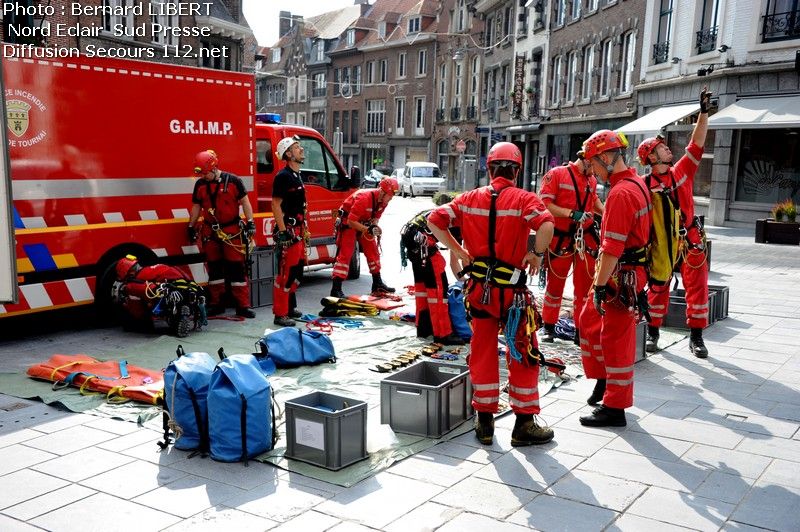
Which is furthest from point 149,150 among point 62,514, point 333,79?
point 333,79

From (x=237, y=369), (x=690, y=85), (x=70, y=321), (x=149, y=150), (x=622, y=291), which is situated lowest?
(x=70, y=321)

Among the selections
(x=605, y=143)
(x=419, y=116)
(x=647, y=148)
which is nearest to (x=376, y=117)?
(x=419, y=116)

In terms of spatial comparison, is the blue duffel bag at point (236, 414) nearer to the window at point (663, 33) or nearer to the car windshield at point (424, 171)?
the window at point (663, 33)

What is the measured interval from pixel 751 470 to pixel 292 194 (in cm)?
581

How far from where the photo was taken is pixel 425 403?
527cm

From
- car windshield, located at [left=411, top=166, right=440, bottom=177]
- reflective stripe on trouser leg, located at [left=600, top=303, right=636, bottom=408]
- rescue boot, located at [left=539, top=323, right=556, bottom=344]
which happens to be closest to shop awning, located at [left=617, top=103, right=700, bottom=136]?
rescue boot, located at [left=539, top=323, right=556, bottom=344]

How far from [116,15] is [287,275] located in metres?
22.1

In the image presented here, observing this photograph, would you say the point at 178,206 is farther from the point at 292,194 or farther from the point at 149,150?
the point at 292,194

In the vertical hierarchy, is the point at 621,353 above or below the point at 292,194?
below

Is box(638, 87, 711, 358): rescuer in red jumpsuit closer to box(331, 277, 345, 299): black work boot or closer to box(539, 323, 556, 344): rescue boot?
box(539, 323, 556, 344): rescue boot

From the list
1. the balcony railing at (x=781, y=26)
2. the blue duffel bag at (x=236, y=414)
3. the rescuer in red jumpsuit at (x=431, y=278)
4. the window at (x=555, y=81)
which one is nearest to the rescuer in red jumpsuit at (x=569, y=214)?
the rescuer in red jumpsuit at (x=431, y=278)

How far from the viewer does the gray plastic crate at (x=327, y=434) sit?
4.66 m

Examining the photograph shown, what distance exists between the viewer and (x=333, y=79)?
63938 millimetres

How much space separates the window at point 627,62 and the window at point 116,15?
18029mm
